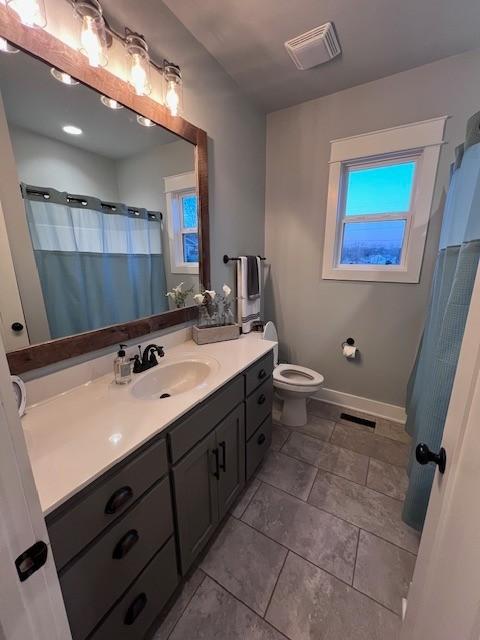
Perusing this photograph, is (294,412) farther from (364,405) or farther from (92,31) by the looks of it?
(92,31)

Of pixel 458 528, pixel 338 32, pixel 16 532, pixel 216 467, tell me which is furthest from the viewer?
pixel 338 32

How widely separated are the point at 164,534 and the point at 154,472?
284 mm

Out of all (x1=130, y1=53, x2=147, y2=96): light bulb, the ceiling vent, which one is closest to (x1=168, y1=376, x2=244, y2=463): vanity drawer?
(x1=130, y1=53, x2=147, y2=96): light bulb

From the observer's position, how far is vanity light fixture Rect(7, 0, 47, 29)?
81 cm

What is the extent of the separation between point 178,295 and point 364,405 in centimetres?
193

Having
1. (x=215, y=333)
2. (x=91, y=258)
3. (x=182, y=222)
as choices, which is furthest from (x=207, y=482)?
(x=182, y=222)

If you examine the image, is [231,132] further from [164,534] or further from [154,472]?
[164,534]

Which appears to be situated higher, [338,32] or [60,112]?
[338,32]

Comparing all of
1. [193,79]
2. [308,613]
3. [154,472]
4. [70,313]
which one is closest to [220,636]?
[308,613]

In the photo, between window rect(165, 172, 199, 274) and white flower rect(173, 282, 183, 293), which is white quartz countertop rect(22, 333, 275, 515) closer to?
white flower rect(173, 282, 183, 293)

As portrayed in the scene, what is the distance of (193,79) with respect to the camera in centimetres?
153

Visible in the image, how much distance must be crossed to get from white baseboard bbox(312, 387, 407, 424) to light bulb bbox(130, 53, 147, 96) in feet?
8.31

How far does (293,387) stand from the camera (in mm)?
2018

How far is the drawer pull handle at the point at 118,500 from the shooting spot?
742 mm
